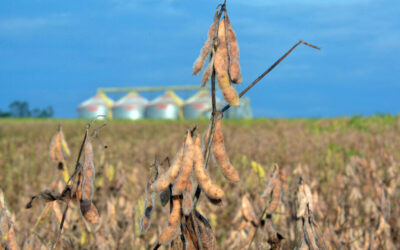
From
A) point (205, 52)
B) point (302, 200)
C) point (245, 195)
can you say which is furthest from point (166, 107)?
point (205, 52)

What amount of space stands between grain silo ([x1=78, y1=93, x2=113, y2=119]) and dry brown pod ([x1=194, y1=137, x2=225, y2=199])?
4471cm

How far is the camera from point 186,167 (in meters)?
0.89

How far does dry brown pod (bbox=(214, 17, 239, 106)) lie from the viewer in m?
0.91

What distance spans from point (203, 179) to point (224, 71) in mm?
230

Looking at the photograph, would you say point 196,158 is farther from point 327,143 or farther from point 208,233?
point 327,143

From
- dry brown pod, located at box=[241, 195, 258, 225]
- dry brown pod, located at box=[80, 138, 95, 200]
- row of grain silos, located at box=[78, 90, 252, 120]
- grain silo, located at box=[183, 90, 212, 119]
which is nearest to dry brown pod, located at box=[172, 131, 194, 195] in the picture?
dry brown pod, located at box=[80, 138, 95, 200]

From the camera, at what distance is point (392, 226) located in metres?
3.18

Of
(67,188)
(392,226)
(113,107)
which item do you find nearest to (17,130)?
(392,226)

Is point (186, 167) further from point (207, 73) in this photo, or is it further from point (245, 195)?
point (245, 195)

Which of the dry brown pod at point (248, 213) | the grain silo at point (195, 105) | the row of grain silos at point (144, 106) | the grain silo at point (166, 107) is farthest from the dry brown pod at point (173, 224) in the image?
the grain silo at point (166, 107)

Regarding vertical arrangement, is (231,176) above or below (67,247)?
above

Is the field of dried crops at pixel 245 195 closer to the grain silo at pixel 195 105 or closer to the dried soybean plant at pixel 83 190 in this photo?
the dried soybean plant at pixel 83 190

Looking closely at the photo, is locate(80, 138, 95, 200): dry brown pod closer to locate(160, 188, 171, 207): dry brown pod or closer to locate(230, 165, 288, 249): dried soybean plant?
locate(160, 188, 171, 207): dry brown pod

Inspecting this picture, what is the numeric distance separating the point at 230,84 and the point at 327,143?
24.7 ft
